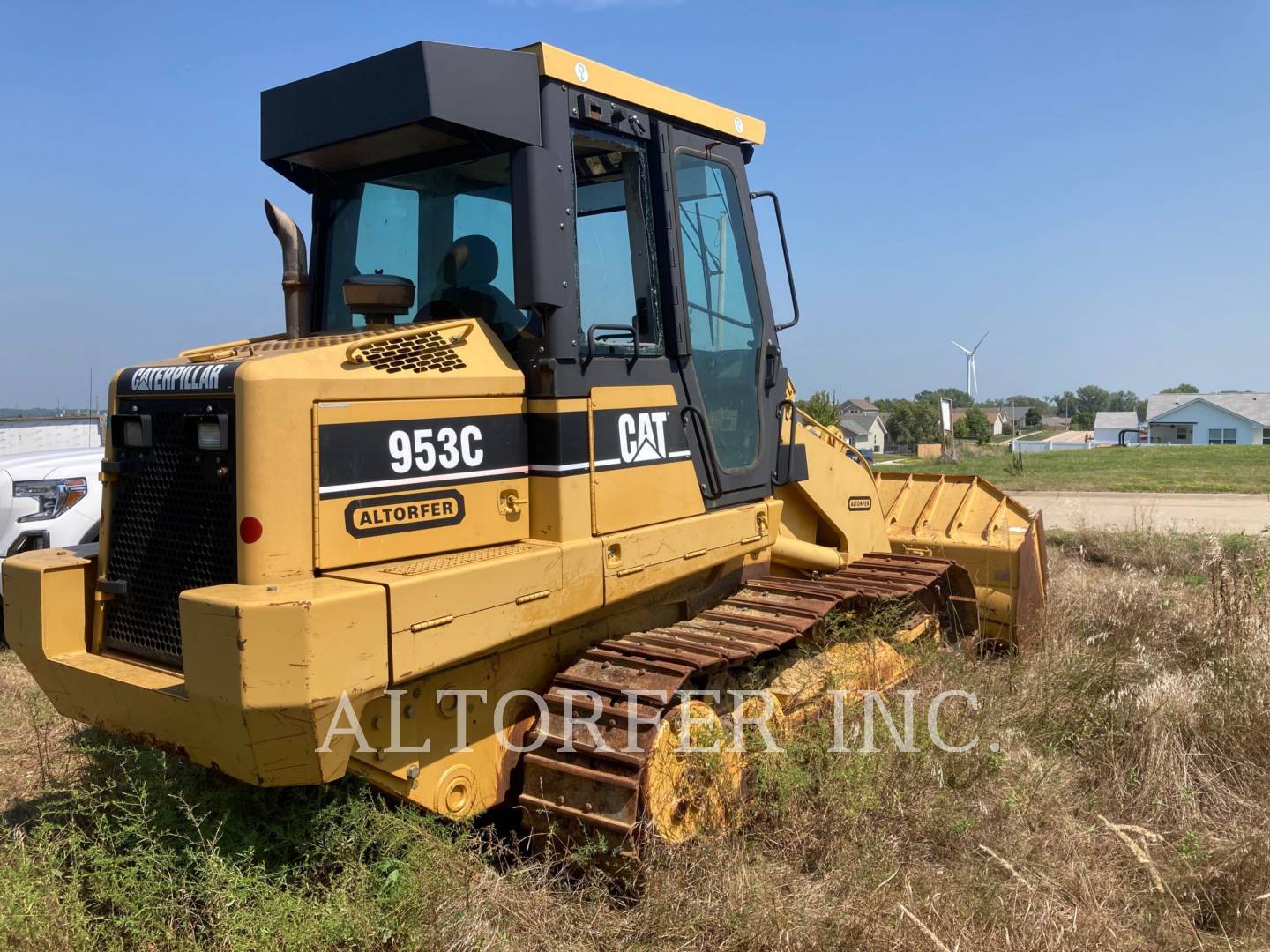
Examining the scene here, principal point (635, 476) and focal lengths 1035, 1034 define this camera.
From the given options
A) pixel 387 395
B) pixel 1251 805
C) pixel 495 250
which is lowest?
pixel 1251 805

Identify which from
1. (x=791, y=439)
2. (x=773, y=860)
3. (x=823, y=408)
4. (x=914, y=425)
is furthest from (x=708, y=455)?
(x=914, y=425)

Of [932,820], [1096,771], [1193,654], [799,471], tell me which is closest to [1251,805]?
[1096,771]

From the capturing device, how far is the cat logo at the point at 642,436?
431 centimetres

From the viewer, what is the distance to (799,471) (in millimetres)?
5648

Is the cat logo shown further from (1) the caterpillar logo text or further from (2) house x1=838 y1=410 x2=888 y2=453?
(2) house x1=838 y1=410 x2=888 y2=453

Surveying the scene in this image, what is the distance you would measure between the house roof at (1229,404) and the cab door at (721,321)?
78.5m

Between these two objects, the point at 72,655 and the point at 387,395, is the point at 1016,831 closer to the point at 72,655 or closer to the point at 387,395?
the point at 387,395

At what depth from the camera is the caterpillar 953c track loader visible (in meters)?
3.36

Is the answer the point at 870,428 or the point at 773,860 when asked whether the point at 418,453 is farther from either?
the point at 870,428

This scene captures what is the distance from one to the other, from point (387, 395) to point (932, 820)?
288 centimetres

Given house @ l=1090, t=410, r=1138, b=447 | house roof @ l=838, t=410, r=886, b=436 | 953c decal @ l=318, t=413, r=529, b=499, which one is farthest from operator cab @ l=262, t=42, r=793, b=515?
house @ l=1090, t=410, r=1138, b=447

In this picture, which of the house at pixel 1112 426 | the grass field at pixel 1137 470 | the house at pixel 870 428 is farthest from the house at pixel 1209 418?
the grass field at pixel 1137 470

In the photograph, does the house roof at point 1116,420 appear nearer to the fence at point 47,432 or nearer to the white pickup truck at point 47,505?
the fence at point 47,432

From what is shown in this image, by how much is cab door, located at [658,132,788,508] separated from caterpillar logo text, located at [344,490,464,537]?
1.31 m
